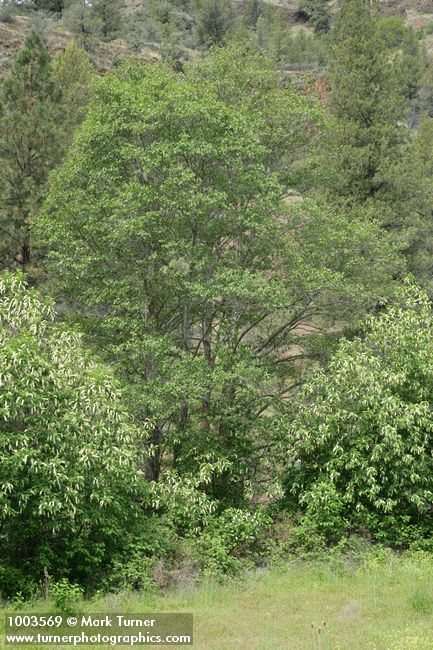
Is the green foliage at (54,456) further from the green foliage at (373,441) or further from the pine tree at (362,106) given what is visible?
the pine tree at (362,106)

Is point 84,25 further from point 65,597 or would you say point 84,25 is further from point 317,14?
point 65,597

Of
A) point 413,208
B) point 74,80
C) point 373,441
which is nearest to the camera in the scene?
point 373,441

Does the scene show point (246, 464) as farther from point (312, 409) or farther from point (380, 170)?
point (380, 170)

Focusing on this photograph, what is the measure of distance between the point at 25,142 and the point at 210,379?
12.0 meters

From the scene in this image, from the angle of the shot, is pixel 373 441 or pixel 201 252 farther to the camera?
pixel 201 252

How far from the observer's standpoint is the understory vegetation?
1050 cm

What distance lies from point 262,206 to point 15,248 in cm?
901

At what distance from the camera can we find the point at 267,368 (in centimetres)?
1503

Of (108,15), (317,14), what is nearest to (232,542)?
(108,15)

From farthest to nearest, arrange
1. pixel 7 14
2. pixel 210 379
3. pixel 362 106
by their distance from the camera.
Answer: pixel 7 14 → pixel 362 106 → pixel 210 379

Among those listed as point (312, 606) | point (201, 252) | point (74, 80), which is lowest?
point (312, 606)

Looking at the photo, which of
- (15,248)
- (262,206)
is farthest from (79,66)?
(262,206)

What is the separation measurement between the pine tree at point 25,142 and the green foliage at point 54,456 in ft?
29.9

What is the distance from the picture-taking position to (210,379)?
14164 millimetres
